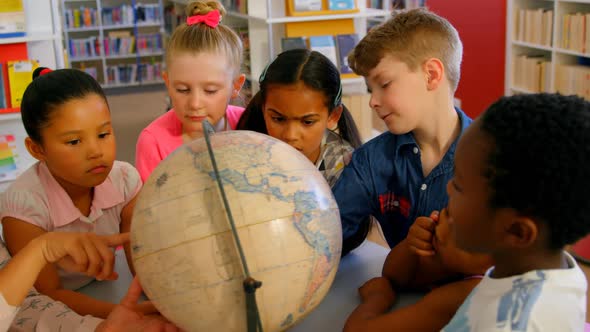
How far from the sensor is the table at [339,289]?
158 centimetres

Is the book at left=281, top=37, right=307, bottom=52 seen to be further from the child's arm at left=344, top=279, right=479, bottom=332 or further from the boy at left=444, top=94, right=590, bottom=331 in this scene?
the boy at left=444, top=94, right=590, bottom=331

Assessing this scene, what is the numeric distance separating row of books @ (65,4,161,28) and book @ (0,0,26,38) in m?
6.51

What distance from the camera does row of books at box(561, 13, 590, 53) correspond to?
Answer: 18.8ft

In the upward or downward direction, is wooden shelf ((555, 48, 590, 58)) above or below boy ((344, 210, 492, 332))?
above

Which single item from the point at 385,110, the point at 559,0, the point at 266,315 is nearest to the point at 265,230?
the point at 266,315

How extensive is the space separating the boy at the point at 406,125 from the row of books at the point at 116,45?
32.0 feet

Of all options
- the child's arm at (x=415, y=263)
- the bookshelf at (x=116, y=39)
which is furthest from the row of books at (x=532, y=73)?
the bookshelf at (x=116, y=39)

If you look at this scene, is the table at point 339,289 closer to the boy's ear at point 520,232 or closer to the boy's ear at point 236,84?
the boy's ear at point 520,232

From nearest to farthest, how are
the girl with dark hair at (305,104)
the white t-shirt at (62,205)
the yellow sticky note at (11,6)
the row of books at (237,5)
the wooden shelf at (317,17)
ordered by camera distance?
1. the white t-shirt at (62,205)
2. the girl with dark hair at (305,104)
3. the yellow sticky note at (11,6)
4. the wooden shelf at (317,17)
5. the row of books at (237,5)

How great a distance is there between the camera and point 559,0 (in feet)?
20.0

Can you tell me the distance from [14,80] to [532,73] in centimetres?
486

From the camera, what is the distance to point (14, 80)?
4.59 m

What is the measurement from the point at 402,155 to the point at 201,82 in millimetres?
830

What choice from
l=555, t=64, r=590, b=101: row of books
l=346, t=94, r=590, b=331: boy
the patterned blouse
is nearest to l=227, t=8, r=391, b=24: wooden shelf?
l=555, t=64, r=590, b=101: row of books
